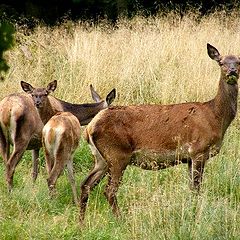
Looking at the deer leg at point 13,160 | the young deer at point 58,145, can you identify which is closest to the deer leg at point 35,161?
the deer leg at point 13,160

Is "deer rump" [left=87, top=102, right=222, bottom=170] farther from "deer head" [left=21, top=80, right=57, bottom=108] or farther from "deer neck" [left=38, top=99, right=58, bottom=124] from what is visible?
"deer neck" [left=38, top=99, right=58, bottom=124]

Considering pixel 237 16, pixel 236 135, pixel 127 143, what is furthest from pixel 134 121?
pixel 237 16

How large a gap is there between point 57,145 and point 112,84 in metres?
4.38

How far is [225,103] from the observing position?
8.52 m

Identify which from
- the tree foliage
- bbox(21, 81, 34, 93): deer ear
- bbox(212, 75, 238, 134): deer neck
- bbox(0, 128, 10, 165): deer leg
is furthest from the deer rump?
the tree foliage

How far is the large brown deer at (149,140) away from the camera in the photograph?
7.91m

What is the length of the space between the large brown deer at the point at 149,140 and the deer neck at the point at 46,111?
171 centimetres

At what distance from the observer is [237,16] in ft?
58.9

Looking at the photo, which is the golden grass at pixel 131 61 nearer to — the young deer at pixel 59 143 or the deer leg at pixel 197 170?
the young deer at pixel 59 143

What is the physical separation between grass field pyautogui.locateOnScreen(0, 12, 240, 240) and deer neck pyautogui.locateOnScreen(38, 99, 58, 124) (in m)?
0.49

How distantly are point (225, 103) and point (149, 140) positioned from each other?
3.28 ft

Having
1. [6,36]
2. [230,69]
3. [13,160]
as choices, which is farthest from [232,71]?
[6,36]

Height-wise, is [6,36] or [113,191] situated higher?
[6,36]

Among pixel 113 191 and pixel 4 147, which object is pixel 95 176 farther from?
pixel 4 147
